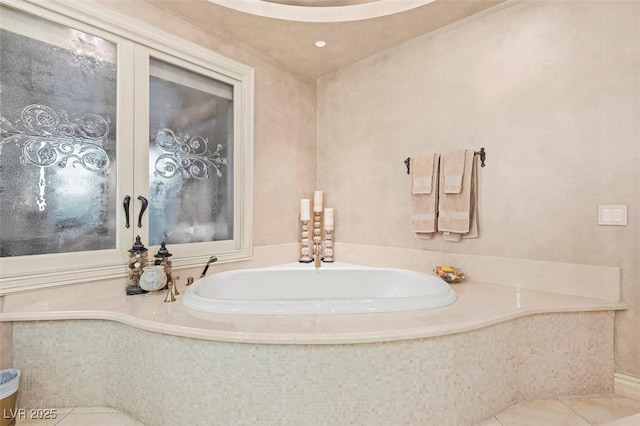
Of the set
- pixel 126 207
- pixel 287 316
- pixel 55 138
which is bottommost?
pixel 287 316

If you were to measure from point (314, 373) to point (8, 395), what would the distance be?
1407 millimetres

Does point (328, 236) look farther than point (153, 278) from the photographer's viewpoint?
Yes

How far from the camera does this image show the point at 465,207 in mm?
2311

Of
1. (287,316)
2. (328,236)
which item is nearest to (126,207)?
(287,316)

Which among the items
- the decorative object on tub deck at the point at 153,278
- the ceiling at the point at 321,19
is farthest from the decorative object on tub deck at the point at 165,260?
the ceiling at the point at 321,19

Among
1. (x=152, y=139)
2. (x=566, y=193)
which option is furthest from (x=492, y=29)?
(x=152, y=139)

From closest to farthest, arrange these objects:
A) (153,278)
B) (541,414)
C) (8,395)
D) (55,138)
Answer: (8,395) < (541,414) < (55,138) < (153,278)

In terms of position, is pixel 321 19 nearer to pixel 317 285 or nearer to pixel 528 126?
pixel 528 126

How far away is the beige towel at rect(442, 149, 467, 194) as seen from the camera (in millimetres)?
2332

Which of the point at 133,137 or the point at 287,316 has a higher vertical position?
the point at 133,137

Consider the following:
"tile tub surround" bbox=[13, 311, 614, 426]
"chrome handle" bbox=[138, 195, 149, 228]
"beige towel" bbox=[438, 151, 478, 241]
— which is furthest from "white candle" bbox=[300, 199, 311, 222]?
Result: "tile tub surround" bbox=[13, 311, 614, 426]

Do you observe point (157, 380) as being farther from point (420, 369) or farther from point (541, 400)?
point (541, 400)

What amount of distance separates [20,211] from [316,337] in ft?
5.51

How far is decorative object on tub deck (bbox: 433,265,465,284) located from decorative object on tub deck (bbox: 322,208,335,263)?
3.59 feet
